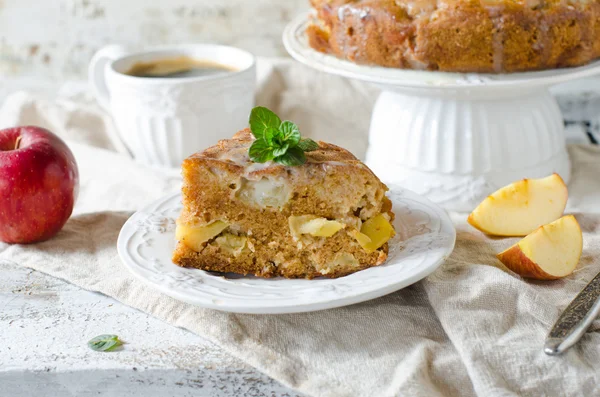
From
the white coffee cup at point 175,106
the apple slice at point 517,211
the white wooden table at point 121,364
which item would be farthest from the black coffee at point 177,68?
the white wooden table at point 121,364

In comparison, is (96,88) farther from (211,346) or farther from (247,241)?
(211,346)

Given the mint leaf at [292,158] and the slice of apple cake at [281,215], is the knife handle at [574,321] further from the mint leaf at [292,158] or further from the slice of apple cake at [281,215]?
the mint leaf at [292,158]

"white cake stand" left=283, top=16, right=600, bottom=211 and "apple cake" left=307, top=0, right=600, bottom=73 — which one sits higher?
"apple cake" left=307, top=0, right=600, bottom=73

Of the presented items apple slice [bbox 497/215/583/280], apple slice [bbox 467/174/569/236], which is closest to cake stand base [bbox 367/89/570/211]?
apple slice [bbox 467/174/569/236]

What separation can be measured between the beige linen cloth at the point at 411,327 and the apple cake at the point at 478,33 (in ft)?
1.52

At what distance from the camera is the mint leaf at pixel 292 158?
172 centimetres

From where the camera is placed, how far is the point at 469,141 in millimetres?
2332

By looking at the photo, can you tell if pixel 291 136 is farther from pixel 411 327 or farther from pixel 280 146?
pixel 411 327

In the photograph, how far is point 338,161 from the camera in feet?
5.81

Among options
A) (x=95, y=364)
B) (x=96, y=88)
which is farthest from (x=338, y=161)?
(x=96, y=88)

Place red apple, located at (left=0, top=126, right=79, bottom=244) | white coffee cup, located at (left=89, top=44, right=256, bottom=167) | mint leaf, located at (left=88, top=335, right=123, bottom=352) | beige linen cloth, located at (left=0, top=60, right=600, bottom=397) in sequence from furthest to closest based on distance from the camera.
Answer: white coffee cup, located at (left=89, top=44, right=256, bottom=167) < red apple, located at (left=0, top=126, right=79, bottom=244) < mint leaf, located at (left=88, top=335, right=123, bottom=352) < beige linen cloth, located at (left=0, top=60, right=600, bottom=397)

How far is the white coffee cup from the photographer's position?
2658mm

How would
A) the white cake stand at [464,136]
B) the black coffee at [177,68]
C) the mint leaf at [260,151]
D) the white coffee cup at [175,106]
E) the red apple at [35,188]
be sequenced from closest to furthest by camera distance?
the mint leaf at [260,151], the red apple at [35,188], the white cake stand at [464,136], the white coffee cup at [175,106], the black coffee at [177,68]

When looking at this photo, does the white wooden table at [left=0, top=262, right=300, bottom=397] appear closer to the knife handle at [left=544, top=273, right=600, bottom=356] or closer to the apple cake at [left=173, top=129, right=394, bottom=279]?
the apple cake at [left=173, top=129, right=394, bottom=279]
